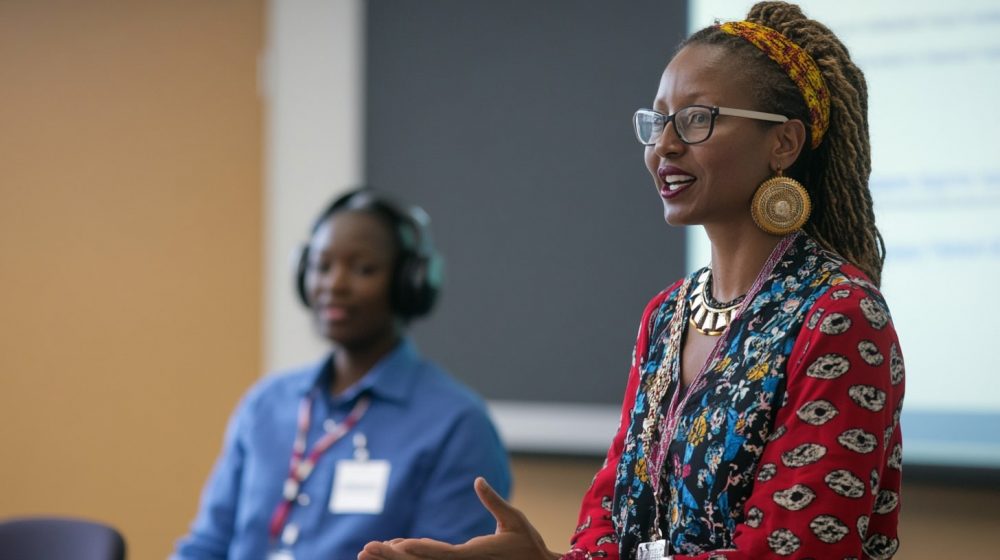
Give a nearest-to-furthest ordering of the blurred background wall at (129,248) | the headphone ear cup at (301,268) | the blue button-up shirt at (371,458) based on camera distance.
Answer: the blue button-up shirt at (371,458), the headphone ear cup at (301,268), the blurred background wall at (129,248)

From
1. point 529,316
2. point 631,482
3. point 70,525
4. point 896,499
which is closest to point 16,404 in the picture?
point 70,525

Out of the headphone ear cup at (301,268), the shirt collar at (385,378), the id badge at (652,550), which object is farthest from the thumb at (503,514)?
the headphone ear cup at (301,268)

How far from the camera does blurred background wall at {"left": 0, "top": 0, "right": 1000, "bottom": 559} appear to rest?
3.77 m

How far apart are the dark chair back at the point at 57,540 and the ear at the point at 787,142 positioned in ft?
5.87

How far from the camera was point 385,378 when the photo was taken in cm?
255

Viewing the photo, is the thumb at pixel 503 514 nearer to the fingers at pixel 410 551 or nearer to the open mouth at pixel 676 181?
the fingers at pixel 410 551

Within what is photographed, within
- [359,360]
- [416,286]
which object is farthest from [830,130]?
[359,360]

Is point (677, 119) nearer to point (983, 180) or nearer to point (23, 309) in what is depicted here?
point (983, 180)

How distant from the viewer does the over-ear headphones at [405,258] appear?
2605 millimetres

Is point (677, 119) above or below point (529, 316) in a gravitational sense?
above

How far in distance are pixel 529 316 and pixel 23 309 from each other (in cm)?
187

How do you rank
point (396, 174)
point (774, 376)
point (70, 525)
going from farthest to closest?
point (396, 174), point (70, 525), point (774, 376)

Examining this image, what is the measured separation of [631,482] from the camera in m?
1.29

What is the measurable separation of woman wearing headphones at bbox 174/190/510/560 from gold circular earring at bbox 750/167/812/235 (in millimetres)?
1266
